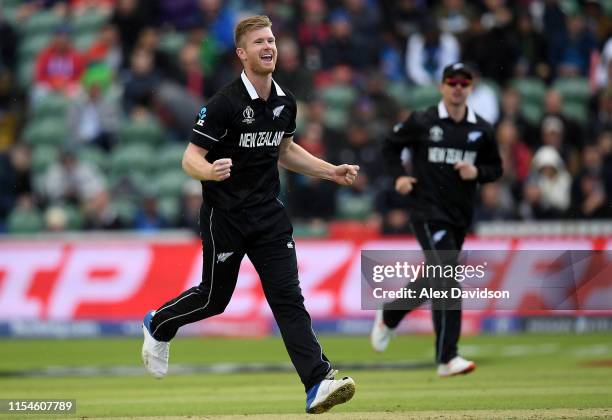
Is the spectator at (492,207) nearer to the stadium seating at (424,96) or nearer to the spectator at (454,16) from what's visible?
the stadium seating at (424,96)

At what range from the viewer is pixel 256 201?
31.2ft

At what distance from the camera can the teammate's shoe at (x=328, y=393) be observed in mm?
9055

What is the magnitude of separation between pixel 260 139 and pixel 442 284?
11.5 ft

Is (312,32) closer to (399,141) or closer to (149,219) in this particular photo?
(149,219)

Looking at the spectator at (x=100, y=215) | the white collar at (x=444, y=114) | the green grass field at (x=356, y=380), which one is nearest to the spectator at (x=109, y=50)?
the spectator at (x=100, y=215)

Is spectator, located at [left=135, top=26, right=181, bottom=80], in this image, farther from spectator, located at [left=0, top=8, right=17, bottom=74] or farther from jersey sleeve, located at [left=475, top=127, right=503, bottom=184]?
jersey sleeve, located at [left=475, top=127, right=503, bottom=184]

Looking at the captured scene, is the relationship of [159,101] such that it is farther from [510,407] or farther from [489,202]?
[510,407]

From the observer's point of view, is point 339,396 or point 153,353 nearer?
point 339,396

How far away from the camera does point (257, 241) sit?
31.4 ft

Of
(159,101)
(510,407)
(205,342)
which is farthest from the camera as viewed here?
(159,101)

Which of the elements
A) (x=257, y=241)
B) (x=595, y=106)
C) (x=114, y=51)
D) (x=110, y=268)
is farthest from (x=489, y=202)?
(x=257, y=241)

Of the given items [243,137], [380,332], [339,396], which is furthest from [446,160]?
[339,396]

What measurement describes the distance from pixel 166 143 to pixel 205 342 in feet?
17.7

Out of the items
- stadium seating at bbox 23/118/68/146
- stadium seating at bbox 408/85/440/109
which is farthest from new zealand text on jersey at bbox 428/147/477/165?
stadium seating at bbox 23/118/68/146
